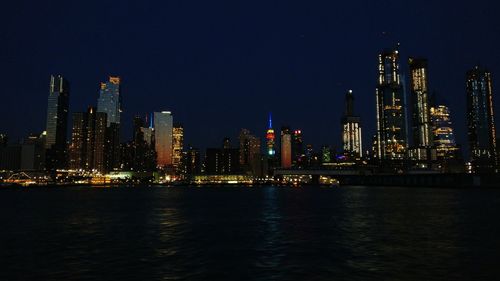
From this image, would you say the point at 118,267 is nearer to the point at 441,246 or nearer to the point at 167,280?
the point at 167,280

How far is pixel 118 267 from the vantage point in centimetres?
2853

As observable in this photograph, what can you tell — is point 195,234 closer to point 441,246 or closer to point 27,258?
point 27,258

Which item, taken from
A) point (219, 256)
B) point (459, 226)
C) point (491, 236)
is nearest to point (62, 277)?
point (219, 256)

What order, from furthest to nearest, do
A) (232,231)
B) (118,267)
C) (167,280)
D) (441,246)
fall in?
(232,231) → (441,246) → (118,267) → (167,280)

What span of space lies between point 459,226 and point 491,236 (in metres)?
9.17

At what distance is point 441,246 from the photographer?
36.6 meters

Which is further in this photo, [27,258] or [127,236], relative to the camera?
[127,236]

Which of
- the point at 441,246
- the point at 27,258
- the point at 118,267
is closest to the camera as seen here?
the point at 118,267

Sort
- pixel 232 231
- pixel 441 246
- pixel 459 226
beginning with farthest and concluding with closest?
pixel 459 226
pixel 232 231
pixel 441 246

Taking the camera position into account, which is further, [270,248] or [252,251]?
[270,248]

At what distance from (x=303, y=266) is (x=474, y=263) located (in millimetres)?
11314

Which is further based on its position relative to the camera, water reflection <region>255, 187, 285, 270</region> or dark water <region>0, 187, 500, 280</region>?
water reflection <region>255, 187, 285, 270</region>

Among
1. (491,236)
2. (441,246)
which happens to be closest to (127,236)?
(441,246)

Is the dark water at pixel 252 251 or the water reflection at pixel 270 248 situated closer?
the dark water at pixel 252 251
